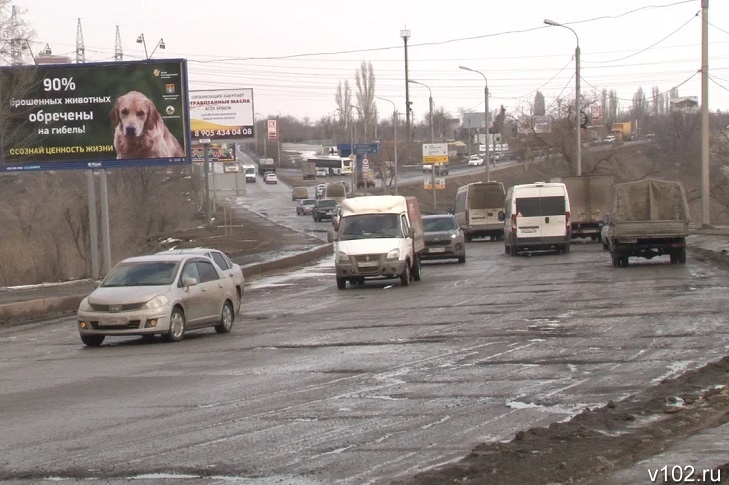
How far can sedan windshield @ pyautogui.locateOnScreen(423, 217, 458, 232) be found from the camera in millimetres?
36562

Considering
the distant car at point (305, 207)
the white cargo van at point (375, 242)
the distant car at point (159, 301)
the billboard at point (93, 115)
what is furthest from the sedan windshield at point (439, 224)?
the distant car at point (305, 207)

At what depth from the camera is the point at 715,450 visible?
724 centimetres

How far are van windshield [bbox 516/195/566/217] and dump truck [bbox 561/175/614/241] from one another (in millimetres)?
8063

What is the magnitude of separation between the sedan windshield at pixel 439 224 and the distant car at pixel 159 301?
17.5 metres

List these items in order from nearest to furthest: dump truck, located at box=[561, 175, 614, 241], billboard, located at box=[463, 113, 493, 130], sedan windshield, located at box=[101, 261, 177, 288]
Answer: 1. sedan windshield, located at box=[101, 261, 177, 288]
2. dump truck, located at box=[561, 175, 614, 241]
3. billboard, located at box=[463, 113, 493, 130]

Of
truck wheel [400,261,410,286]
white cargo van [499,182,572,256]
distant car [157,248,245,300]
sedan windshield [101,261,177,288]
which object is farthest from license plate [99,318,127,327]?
white cargo van [499,182,572,256]

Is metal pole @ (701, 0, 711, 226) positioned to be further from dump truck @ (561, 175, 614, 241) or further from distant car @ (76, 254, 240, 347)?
distant car @ (76, 254, 240, 347)

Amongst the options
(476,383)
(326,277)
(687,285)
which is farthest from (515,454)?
(326,277)

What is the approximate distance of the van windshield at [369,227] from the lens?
2783 centimetres

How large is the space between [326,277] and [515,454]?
84.9 feet

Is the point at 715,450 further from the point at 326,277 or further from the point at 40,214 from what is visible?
the point at 40,214

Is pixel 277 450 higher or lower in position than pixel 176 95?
lower

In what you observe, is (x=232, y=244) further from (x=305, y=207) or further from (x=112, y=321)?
(x=305, y=207)

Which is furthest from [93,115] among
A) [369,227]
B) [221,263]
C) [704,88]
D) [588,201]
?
[704,88]
